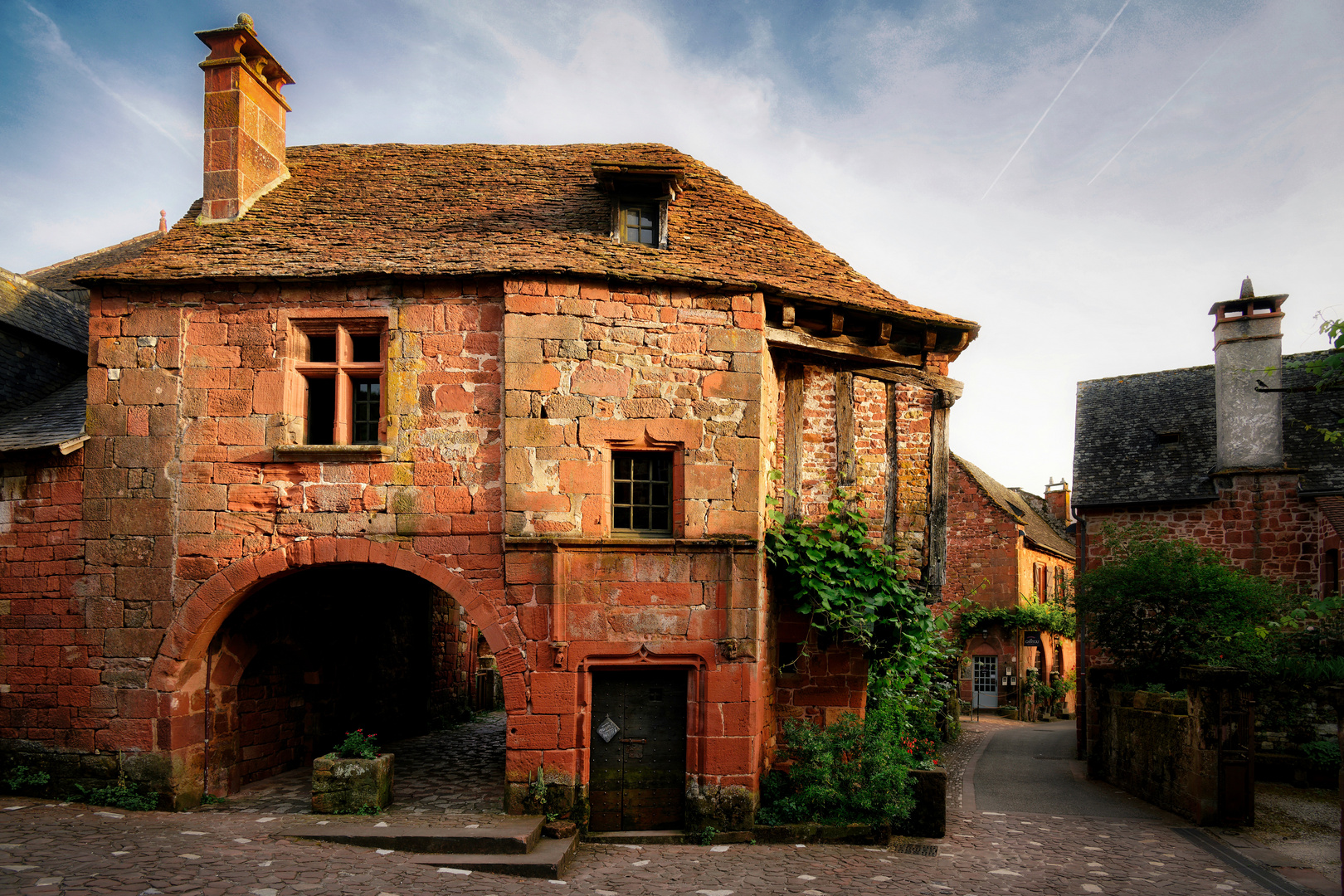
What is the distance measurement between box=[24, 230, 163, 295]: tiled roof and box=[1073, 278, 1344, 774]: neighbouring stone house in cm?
1937

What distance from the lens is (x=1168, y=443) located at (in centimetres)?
1808

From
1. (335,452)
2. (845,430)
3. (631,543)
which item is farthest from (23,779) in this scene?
(845,430)

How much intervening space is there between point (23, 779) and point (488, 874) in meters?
5.28

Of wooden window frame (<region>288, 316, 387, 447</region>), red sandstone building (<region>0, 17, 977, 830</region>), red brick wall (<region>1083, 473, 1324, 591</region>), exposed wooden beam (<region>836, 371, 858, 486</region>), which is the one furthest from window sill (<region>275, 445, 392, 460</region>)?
red brick wall (<region>1083, 473, 1324, 591</region>)

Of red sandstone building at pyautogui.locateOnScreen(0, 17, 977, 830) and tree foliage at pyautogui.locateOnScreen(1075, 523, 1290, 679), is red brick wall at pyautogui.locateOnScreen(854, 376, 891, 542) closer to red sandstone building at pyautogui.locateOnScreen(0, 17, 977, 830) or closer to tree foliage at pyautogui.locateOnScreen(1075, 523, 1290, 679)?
red sandstone building at pyautogui.locateOnScreen(0, 17, 977, 830)

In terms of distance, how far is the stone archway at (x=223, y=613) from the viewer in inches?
345

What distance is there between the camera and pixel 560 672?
8.60 metres

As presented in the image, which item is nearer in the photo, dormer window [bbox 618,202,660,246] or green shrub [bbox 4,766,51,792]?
green shrub [bbox 4,766,51,792]

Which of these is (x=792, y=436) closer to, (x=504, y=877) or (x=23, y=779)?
(x=504, y=877)

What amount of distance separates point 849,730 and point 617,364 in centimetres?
476

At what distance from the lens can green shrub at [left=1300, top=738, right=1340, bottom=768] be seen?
545 inches

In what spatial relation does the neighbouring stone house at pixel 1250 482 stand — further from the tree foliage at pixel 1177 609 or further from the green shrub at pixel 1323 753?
the tree foliage at pixel 1177 609

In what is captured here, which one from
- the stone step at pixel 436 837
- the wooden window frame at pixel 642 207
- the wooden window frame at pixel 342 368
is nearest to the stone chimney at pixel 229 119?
the wooden window frame at pixel 342 368

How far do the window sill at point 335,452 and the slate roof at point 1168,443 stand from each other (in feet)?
47.5
